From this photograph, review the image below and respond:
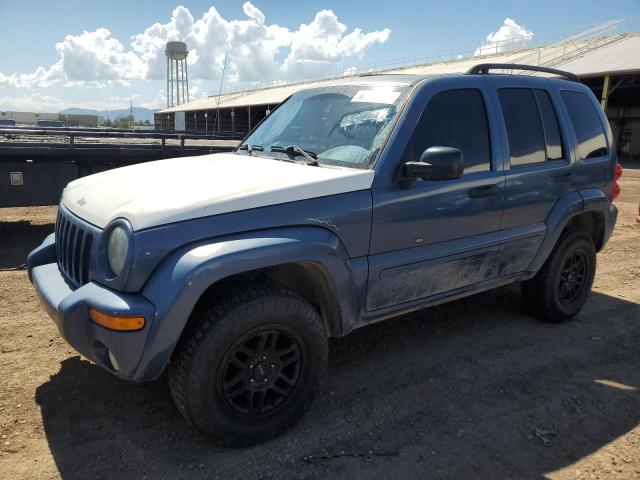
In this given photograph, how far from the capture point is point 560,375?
3.60 m

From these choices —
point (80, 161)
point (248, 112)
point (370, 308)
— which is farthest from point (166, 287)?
point (248, 112)

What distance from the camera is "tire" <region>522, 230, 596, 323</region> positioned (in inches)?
171

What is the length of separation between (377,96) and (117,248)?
1883 mm

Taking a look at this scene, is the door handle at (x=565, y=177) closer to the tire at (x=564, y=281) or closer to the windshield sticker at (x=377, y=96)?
the tire at (x=564, y=281)

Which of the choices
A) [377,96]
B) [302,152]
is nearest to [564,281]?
[377,96]

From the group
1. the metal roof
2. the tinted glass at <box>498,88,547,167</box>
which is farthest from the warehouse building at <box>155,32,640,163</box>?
the tinted glass at <box>498,88,547,167</box>

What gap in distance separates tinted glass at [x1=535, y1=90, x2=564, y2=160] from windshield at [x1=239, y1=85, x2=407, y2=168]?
1.45 m

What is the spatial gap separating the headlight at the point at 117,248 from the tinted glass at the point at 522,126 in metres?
2.71

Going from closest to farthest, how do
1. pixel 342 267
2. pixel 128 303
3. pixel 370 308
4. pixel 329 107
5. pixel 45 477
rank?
pixel 128 303 → pixel 45 477 → pixel 342 267 → pixel 370 308 → pixel 329 107

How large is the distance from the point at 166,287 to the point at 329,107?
1833 millimetres

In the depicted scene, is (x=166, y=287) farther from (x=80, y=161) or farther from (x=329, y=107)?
(x=80, y=161)

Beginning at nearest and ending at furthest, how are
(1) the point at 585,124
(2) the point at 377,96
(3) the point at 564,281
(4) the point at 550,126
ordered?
(2) the point at 377,96, (4) the point at 550,126, (1) the point at 585,124, (3) the point at 564,281

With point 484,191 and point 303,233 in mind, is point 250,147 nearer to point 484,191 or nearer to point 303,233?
point 303,233

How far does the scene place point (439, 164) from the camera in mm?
2865
